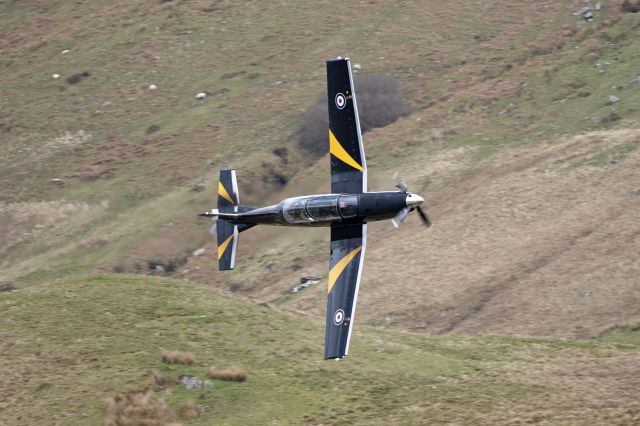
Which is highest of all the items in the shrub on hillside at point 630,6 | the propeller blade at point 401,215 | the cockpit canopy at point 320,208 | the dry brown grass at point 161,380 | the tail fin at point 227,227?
the propeller blade at point 401,215

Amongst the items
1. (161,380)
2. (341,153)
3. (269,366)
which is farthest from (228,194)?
(161,380)

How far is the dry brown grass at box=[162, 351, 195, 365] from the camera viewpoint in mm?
39250

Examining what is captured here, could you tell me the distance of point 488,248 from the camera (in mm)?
58875

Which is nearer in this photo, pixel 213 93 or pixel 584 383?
pixel 584 383

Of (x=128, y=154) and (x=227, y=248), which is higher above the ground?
(x=227, y=248)

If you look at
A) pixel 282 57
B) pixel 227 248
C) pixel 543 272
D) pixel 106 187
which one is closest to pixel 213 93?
pixel 282 57

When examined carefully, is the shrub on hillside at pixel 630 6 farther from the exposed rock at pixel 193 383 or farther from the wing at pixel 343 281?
the exposed rock at pixel 193 383

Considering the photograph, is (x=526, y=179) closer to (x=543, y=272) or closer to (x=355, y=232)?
(x=543, y=272)

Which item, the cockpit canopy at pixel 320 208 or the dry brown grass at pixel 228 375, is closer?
the cockpit canopy at pixel 320 208

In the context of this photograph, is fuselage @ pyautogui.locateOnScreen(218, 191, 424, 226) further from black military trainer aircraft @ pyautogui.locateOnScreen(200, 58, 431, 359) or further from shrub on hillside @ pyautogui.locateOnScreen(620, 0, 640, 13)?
shrub on hillside @ pyautogui.locateOnScreen(620, 0, 640, 13)

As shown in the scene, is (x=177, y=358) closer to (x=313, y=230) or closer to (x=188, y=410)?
(x=188, y=410)

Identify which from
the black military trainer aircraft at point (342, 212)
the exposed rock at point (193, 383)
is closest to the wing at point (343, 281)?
the black military trainer aircraft at point (342, 212)

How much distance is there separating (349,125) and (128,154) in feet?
151

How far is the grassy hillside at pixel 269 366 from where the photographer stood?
119 ft
